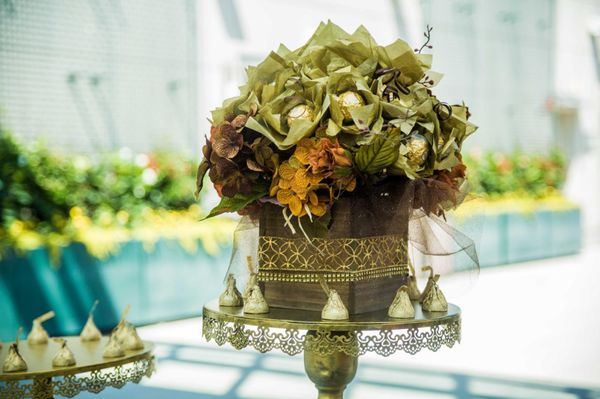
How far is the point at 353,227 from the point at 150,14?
277 inches

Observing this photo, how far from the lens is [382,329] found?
6.31 ft

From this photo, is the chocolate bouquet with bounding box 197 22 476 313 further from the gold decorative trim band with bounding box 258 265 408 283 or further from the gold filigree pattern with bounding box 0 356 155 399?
the gold filigree pattern with bounding box 0 356 155 399

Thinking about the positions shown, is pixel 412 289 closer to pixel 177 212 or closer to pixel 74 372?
pixel 74 372

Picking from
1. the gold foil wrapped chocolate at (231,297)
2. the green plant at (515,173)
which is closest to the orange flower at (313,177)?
the gold foil wrapped chocolate at (231,297)

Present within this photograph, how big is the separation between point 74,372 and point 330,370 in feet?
2.70

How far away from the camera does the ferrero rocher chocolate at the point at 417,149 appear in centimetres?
198

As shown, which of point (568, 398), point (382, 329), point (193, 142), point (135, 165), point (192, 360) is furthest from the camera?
point (193, 142)

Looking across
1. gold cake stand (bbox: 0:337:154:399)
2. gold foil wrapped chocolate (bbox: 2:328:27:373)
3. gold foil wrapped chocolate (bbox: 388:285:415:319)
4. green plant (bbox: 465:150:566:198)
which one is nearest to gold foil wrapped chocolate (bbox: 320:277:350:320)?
gold foil wrapped chocolate (bbox: 388:285:415:319)

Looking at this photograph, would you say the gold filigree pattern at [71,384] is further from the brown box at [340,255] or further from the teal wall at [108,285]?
the teal wall at [108,285]

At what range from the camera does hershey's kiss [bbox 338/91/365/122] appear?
196 centimetres

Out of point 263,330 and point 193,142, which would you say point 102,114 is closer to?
point 193,142

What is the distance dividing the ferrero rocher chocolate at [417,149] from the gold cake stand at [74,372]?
3.92 ft

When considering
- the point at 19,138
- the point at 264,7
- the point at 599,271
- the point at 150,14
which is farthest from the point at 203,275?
the point at 599,271

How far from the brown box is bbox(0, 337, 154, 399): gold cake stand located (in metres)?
0.70
